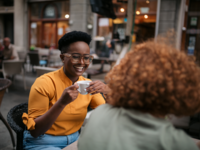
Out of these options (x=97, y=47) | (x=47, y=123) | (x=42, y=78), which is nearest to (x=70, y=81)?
(x=42, y=78)

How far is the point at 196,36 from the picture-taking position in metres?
7.84

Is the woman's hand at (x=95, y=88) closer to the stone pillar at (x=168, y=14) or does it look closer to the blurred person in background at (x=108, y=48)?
the stone pillar at (x=168, y=14)

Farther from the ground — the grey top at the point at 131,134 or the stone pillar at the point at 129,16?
the stone pillar at the point at 129,16

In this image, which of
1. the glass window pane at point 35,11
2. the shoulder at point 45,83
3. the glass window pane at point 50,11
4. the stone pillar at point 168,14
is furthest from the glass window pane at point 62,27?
the shoulder at point 45,83

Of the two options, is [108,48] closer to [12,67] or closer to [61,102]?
[12,67]

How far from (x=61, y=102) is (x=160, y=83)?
0.62 metres

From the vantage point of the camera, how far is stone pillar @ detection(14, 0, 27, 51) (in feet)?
43.0

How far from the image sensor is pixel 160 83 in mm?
651

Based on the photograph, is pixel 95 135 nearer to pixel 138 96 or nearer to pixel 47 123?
pixel 138 96

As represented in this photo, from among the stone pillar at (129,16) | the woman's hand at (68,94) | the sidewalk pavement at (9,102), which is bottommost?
the sidewalk pavement at (9,102)

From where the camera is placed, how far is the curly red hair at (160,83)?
66 cm

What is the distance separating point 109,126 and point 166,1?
9.67m

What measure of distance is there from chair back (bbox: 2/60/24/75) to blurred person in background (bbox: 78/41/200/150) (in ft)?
17.1

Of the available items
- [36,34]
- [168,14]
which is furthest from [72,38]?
[36,34]
